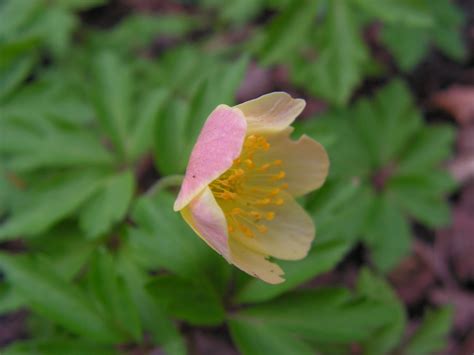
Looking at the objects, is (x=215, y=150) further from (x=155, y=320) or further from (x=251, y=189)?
(x=155, y=320)

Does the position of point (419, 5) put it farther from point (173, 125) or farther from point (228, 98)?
point (173, 125)

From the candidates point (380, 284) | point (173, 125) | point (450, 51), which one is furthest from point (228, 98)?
point (450, 51)

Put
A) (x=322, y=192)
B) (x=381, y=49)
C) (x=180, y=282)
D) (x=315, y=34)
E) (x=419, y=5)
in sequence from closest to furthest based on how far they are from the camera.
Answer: (x=180, y=282) → (x=322, y=192) → (x=419, y=5) → (x=315, y=34) → (x=381, y=49)

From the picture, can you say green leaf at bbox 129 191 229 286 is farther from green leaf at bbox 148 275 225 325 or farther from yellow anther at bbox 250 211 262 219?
yellow anther at bbox 250 211 262 219

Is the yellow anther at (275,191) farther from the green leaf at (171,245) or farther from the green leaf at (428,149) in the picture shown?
the green leaf at (428,149)

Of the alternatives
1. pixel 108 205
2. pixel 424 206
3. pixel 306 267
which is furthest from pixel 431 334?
pixel 108 205

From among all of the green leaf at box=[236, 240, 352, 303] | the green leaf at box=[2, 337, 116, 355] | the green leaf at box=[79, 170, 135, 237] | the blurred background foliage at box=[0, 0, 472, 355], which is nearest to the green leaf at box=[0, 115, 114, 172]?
the blurred background foliage at box=[0, 0, 472, 355]
